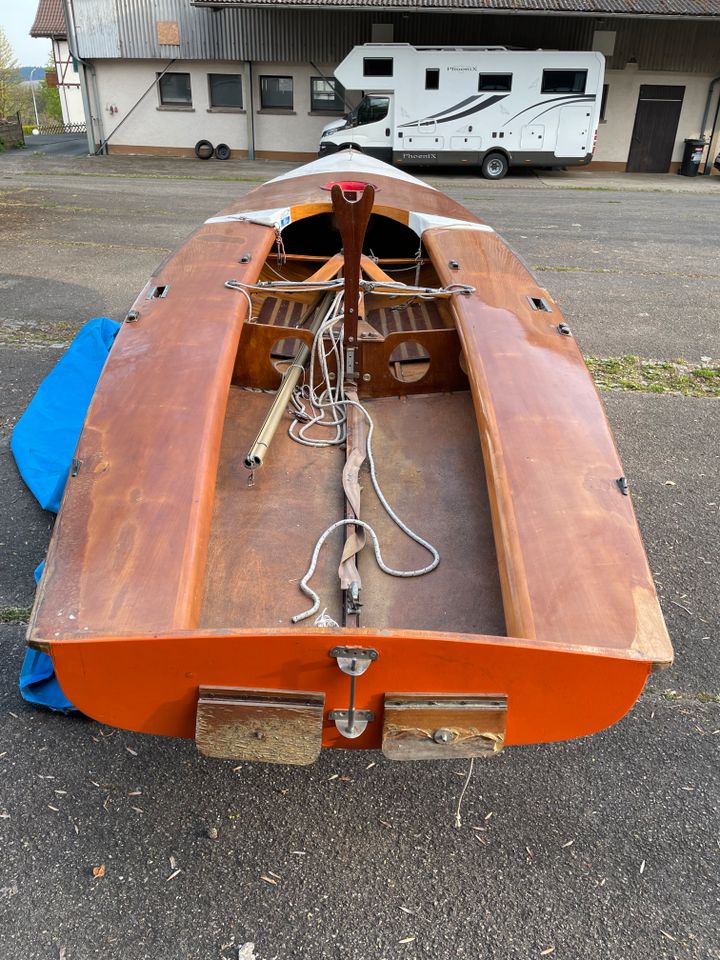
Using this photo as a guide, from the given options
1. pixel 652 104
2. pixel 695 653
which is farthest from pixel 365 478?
pixel 652 104

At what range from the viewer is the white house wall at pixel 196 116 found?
55.1 feet

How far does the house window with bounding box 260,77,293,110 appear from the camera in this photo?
1688cm

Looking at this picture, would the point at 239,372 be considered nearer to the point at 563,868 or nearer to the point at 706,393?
the point at 563,868

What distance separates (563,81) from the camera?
13805mm

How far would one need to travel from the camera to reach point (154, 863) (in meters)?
1.80

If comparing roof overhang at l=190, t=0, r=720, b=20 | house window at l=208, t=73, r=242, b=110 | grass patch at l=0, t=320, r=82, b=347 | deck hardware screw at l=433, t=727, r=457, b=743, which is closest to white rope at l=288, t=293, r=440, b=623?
deck hardware screw at l=433, t=727, r=457, b=743

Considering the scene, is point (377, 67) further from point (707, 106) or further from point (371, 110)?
point (707, 106)

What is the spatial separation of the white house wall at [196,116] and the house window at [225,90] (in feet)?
0.41

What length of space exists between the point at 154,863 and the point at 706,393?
4318mm

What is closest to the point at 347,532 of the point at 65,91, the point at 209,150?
the point at 209,150

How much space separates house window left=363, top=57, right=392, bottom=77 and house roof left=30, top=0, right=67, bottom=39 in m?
22.4

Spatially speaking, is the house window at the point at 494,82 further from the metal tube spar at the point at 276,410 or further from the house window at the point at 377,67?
the metal tube spar at the point at 276,410

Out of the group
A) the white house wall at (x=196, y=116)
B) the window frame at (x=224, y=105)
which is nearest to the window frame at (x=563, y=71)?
the white house wall at (x=196, y=116)

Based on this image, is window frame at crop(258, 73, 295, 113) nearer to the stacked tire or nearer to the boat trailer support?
the stacked tire
